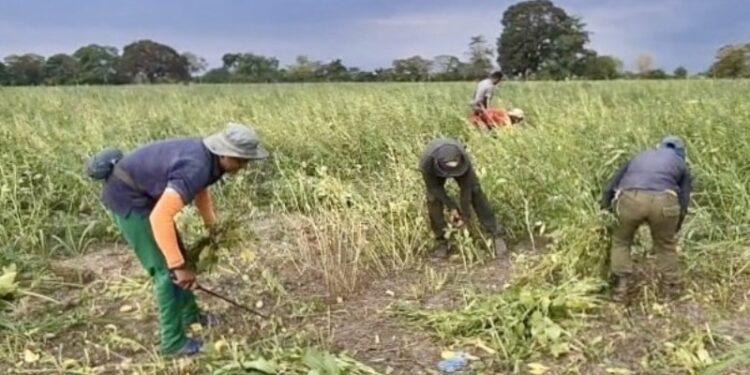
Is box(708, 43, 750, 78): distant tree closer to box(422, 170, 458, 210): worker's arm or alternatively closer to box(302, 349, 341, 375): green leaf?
box(422, 170, 458, 210): worker's arm

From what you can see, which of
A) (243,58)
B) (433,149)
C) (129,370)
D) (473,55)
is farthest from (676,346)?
(243,58)

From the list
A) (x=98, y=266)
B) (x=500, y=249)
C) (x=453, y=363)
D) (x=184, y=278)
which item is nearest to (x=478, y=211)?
(x=500, y=249)

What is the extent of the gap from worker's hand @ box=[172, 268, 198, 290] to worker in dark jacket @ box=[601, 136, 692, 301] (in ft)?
7.82

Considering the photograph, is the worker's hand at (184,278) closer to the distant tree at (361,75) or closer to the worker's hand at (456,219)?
the worker's hand at (456,219)

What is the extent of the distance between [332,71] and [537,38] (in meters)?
16.3

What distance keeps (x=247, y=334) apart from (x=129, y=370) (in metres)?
0.64

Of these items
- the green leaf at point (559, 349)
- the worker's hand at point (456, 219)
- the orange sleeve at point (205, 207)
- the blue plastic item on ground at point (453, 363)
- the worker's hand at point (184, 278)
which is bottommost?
the blue plastic item on ground at point (453, 363)


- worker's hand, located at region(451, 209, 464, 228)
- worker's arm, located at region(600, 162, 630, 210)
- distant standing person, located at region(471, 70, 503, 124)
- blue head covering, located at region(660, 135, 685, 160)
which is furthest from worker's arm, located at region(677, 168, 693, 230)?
distant standing person, located at region(471, 70, 503, 124)

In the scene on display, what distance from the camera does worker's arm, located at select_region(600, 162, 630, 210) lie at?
4.29m

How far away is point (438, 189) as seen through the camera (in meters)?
5.18

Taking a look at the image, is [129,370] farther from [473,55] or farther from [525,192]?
[473,55]

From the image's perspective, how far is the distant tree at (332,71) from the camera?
35.5m

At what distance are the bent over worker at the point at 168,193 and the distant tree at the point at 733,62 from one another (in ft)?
39.6

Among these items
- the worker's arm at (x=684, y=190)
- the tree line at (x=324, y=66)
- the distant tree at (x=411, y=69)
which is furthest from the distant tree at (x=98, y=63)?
the worker's arm at (x=684, y=190)
